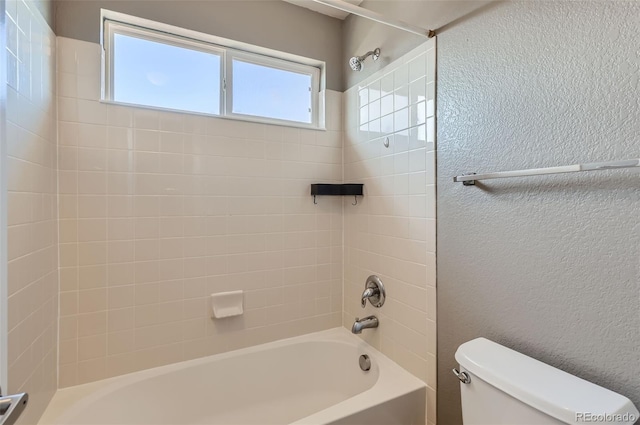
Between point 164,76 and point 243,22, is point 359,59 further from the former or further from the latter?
point 164,76

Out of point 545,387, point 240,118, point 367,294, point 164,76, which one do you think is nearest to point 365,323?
point 367,294

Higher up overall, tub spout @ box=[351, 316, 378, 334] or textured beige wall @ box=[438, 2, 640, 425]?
textured beige wall @ box=[438, 2, 640, 425]

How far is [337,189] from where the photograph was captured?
1.98 m

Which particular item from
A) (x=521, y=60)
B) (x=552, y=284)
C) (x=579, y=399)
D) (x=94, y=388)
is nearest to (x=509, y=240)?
(x=552, y=284)

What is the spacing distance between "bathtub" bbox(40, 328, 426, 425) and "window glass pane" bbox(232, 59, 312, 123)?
1.47 meters

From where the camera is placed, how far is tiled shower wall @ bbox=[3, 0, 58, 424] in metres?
1.03

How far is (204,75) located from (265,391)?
6.31 feet

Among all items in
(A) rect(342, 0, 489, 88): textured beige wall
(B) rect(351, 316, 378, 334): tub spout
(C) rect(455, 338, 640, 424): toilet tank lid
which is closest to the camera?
(C) rect(455, 338, 640, 424): toilet tank lid

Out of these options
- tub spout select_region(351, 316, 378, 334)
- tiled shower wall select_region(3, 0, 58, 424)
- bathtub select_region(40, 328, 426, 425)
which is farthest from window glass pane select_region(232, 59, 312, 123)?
bathtub select_region(40, 328, 426, 425)

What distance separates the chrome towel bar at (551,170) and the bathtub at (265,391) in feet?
3.30

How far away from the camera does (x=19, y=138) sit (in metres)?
1.08

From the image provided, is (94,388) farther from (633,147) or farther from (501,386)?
(633,147)

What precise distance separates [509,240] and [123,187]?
69.8 inches

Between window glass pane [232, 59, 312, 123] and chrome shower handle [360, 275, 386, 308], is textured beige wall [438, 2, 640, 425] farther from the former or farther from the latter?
window glass pane [232, 59, 312, 123]
